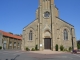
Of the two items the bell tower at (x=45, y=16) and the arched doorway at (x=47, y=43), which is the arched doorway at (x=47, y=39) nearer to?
the arched doorway at (x=47, y=43)

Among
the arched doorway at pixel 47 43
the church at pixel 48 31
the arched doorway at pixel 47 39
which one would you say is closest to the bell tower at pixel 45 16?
the church at pixel 48 31

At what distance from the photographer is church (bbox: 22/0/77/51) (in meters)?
33.7

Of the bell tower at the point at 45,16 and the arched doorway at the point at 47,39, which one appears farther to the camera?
the arched doorway at the point at 47,39

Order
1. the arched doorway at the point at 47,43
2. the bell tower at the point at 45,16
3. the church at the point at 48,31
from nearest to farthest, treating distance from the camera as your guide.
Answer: the church at the point at 48,31
the bell tower at the point at 45,16
the arched doorway at the point at 47,43

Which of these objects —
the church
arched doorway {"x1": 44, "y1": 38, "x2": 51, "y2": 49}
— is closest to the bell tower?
the church

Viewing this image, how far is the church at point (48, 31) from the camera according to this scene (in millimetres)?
33688

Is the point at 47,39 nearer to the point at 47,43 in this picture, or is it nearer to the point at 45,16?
the point at 47,43

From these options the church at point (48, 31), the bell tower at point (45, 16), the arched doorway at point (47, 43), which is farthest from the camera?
the arched doorway at point (47, 43)

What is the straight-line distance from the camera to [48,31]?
34.8 m

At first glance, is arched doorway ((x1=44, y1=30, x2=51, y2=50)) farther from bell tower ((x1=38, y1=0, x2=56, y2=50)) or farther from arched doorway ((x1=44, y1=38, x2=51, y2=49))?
bell tower ((x1=38, y1=0, x2=56, y2=50))

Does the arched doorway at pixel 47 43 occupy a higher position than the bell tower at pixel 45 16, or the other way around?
the bell tower at pixel 45 16

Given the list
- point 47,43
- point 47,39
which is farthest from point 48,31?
point 47,43

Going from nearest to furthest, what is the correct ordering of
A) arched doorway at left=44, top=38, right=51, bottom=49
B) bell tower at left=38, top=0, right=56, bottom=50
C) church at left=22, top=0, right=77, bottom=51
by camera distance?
church at left=22, top=0, right=77, bottom=51 → bell tower at left=38, top=0, right=56, bottom=50 → arched doorway at left=44, top=38, right=51, bottom=49

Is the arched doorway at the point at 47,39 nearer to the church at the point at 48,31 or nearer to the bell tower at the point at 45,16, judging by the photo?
the church at the point at 48,31
